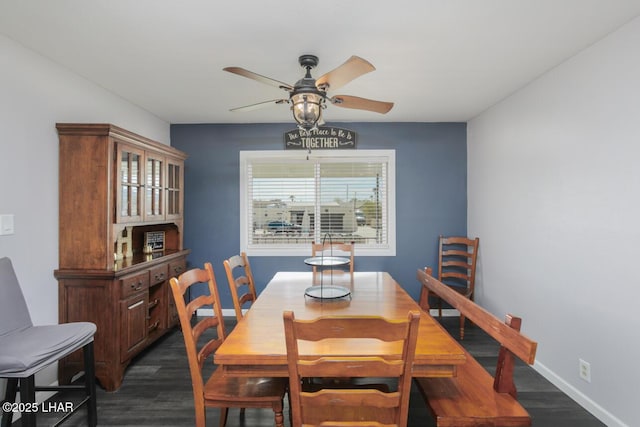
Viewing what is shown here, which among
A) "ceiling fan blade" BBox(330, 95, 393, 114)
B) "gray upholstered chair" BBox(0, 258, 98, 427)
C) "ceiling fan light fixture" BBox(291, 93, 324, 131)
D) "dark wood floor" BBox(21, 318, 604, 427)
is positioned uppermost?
"ceiling fan blade" BBox(330, 95, 393, 114)

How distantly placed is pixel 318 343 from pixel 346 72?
144 cm

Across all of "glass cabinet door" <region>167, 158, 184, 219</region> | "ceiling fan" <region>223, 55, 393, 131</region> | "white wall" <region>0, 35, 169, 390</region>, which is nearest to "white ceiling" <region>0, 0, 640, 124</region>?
"white wall" <region>0, 35, 169, 390</region>

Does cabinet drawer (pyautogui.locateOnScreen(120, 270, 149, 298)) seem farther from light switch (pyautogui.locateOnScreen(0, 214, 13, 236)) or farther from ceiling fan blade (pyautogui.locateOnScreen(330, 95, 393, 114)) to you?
ceiling fan blade (pyautogui.locateOnScreen(330, 95, 393, 114))

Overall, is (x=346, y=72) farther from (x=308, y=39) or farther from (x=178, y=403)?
(x=178, y=403)

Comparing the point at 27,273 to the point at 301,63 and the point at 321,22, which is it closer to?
the point at 301,63

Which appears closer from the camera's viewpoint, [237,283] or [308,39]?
[308,39]

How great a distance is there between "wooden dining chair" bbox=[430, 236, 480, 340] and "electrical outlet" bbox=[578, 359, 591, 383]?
134 cm

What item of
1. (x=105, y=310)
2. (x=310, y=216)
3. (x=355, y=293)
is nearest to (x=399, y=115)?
(x=310, y=216)

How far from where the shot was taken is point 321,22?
2.05 metres

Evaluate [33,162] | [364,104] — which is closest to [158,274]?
[33,162]

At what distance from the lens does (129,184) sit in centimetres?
294

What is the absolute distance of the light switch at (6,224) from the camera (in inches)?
86.1

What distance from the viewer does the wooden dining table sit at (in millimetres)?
1461

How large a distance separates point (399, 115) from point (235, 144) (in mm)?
2053
